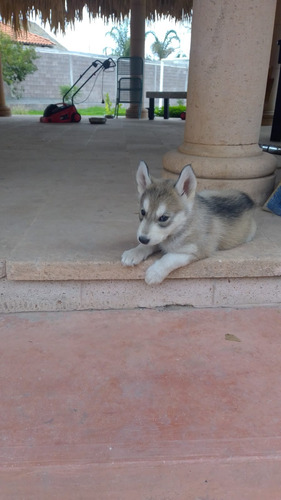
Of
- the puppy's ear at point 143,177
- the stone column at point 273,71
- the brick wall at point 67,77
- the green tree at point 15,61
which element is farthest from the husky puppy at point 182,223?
the green tree at point 15,61

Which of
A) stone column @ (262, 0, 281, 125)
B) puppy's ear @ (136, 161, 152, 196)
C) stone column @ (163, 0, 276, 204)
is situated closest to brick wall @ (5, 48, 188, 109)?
stone column @ (262, 0, 281, 125)

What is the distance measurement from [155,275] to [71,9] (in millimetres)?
13693

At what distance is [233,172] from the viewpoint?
11.7 ft

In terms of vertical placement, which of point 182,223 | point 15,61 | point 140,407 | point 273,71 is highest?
point 15,61

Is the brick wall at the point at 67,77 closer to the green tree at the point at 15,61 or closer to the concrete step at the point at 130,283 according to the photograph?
the green tree at the point at 15,61

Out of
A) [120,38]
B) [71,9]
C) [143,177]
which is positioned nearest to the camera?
[143,177]

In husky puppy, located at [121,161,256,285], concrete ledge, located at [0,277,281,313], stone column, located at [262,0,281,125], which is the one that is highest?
stone column, located at [262,0,281,125]

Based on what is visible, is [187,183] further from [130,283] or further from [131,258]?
[130,283]

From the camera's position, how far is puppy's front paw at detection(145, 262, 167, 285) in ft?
8.15

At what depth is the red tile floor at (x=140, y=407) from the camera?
1.54 metres

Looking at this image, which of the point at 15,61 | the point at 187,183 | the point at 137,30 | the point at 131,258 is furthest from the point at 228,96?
the point at 15,61

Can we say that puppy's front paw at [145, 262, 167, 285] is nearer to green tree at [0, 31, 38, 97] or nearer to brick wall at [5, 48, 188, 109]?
brick wall at [5, 48, 188, 109]

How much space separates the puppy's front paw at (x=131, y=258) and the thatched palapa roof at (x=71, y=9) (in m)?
12.5

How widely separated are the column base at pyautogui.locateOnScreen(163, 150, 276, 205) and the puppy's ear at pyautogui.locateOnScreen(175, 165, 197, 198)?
123 centimetres
